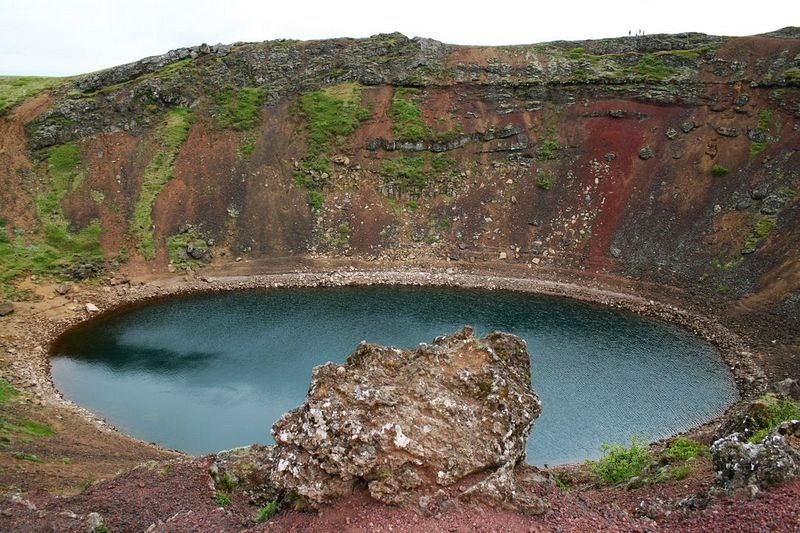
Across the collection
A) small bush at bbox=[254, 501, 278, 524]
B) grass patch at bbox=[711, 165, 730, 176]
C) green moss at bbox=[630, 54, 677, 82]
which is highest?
green moss at bbox=[630, 54, 677, 82]

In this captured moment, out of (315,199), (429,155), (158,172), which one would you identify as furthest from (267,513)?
(158,172)

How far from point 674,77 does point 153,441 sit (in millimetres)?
63002

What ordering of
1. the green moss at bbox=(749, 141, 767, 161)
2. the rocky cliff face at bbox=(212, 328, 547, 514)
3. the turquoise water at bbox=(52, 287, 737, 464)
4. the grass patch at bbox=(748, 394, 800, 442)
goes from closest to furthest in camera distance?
the rocky cliff face at bbox=(212, 328, 547, 514) < the grass patch at bbox=(748, 394, 800, 442) < the turquoise water at bbox=(52, 287, 737, 464) < the green moss at bbox=(749, 141, 767, 161)

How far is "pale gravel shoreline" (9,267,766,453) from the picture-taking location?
39.0m

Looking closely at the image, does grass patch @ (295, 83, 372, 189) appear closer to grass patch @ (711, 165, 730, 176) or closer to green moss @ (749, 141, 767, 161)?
grass patch @ (711, 165, 730, 176)

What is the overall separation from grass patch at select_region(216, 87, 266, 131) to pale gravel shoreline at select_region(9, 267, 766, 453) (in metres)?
21.5

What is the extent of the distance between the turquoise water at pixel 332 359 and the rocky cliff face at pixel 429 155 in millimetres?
7741

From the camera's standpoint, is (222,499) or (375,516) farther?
(222,499)

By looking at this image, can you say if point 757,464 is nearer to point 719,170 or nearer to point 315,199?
point 719,170

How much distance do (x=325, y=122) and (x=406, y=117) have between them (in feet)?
31.8

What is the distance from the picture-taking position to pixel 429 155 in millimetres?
68125

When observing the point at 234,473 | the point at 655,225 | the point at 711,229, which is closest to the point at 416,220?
the point at 655,225

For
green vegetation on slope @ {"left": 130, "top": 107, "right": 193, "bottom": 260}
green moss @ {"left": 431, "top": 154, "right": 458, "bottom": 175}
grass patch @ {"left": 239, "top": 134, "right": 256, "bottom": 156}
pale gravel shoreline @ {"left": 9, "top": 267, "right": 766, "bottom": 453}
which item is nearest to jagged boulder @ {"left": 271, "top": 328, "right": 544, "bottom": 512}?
pale gravel shoreline @ {"left": 9, "top": 267, "right": 766, "bottom": 453}

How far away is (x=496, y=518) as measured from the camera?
14.1 m
